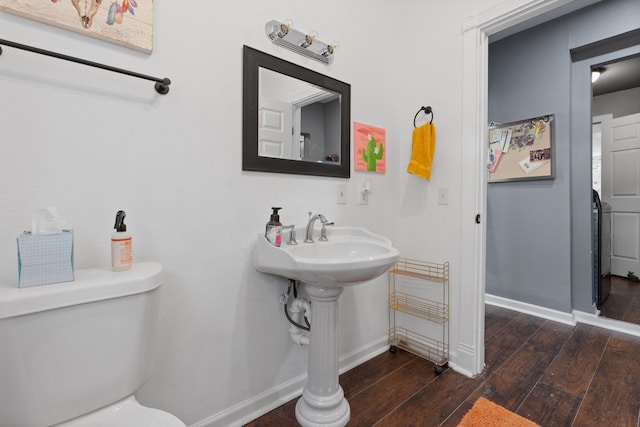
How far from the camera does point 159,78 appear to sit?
110cm

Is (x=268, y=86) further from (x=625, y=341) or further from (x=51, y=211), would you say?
(x=625, y=341)

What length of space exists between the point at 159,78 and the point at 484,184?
5.61 ft

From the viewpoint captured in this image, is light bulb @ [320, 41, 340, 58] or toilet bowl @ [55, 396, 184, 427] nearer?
toilet bowl @ [55, 396, 184, 427]

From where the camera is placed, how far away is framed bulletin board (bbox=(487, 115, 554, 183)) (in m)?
2.49

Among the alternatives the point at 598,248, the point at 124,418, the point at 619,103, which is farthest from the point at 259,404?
the point at 619,103

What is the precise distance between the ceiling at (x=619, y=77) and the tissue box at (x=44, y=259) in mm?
4619

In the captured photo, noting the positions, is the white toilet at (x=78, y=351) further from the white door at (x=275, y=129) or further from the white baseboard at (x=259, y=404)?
the white door at (x=275, y=129)

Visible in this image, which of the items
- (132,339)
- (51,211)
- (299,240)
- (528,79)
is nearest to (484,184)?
(299,240)

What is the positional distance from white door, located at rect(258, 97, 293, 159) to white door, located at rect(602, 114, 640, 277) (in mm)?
3811

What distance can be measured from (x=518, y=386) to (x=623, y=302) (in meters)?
2.10

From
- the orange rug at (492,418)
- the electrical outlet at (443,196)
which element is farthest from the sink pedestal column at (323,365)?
the electrical outlet at (443,196)

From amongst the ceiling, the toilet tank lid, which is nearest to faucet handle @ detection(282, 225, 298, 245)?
the toilet tank lid

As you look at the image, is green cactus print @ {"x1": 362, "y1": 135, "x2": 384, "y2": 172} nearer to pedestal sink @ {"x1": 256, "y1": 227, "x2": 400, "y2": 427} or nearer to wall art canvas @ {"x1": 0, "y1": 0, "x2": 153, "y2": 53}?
pedestal sink @ {"x1": 256, "y1": 227, "x2": 400, "y2": 427}

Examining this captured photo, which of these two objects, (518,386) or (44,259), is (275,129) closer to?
(44,259)
